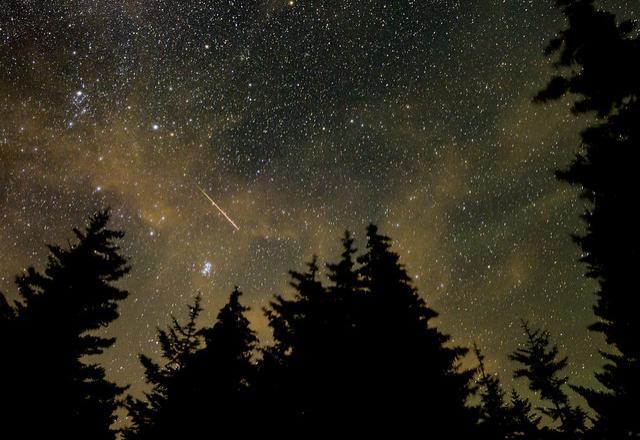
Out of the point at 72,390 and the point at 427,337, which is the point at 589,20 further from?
the point at 72,390

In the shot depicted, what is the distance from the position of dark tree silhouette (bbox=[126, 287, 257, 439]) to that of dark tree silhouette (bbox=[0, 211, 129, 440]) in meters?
2.55

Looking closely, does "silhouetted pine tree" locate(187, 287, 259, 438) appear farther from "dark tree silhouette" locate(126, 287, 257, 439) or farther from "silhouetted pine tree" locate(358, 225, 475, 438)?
"silhouetted pine tree" locate(358, 225, 475, 438)

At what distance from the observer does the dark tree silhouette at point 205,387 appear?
→ 43.7 ft

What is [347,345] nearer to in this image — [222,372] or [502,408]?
[222,372]

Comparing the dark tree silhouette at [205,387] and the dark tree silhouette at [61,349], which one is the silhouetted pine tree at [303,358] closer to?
the dark tree silhouette at [205,387]

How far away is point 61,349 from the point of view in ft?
37.1

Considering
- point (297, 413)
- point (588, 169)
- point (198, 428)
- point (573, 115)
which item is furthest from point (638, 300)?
point (198, 428)

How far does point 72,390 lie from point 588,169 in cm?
1507

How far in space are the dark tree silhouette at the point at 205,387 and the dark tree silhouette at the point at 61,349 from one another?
2554mm

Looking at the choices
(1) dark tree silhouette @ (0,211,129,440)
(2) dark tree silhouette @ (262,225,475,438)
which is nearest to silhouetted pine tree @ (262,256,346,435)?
(2) dark tree silhouette @ (262,225,475,438)

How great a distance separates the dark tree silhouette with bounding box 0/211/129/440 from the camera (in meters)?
10.5

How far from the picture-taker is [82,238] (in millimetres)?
13328

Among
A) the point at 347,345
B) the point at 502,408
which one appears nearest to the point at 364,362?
the point at 347,345

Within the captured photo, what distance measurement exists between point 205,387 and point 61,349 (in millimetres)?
5091
